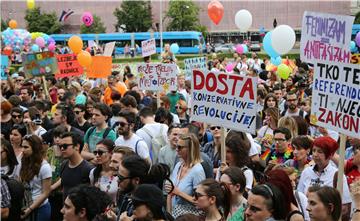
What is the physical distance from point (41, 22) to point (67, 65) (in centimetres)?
5349

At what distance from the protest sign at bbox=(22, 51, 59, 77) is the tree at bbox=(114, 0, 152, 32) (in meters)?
52.9

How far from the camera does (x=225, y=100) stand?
19.9 ft

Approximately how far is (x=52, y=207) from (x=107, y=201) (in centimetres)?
221

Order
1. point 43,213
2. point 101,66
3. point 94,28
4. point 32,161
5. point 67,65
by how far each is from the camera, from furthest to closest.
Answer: point 94,28, point 67,65, point 101,66, point 32,161, point 43,213

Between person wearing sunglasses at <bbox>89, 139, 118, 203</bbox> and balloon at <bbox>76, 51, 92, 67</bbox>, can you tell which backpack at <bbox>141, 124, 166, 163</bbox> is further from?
balloon at <bbox>76, 51, 92, 67</bbox>

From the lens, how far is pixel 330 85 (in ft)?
17.0

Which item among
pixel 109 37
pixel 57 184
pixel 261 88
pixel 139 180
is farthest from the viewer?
pixel 109 37

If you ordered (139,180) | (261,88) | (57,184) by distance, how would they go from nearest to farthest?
(139,180), (57,184), (261,88)

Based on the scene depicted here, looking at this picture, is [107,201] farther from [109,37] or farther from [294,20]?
[294,20]

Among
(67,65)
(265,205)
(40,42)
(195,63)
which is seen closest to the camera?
(265,205)

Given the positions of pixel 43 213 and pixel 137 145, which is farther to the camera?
pixel 137 145

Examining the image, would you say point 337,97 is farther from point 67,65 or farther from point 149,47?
point 67,65

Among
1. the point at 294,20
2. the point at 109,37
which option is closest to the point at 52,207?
the point at 109,37

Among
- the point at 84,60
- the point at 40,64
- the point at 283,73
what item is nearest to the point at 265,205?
the point at 40,64
